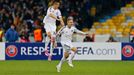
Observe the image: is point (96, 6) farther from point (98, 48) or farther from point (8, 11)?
point (98, 48)

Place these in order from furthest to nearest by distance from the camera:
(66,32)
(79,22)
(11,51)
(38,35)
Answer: (79,22) < (38,35) < (11,51) < (66,32)

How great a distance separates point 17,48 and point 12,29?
1.88m

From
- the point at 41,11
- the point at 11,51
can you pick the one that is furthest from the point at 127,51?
the point at 41,11

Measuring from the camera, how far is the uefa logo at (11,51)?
28.4 m

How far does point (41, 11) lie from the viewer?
3519 centimetres

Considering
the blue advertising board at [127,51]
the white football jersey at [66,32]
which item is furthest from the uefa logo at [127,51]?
the white football jersey at [66,32]

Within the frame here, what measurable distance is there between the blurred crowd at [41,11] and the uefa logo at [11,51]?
4.79m

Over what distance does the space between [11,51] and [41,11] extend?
23.9 feet

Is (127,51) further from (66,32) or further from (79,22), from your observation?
(66,32)

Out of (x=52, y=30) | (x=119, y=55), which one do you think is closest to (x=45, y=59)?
(x=119, y=55)

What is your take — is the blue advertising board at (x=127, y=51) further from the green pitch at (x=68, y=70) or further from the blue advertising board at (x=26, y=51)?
the green pitch at (x=68, y=70)

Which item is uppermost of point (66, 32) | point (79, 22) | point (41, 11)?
point (41, 11)

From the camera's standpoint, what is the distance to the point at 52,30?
2292 cm

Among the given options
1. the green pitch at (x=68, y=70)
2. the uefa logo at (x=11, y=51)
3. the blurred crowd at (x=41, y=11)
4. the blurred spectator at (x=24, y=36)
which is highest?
the blurred crowd at (x=41, y=11)
